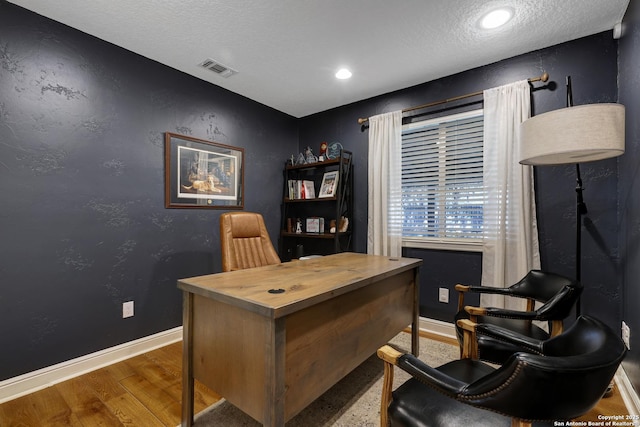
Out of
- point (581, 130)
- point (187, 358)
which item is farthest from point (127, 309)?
point (581, 130)

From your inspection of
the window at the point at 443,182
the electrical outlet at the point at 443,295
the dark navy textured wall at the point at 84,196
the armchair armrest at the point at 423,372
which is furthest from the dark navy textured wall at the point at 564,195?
the dark navy textured wall at the point at 84,196

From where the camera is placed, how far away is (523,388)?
2.34 feet

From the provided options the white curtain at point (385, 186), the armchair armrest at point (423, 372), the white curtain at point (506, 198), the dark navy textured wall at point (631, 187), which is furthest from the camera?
the white curtain at point (385, 186)

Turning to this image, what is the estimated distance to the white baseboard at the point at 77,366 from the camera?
71.7 inches

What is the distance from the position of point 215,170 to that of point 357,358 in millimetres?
2331

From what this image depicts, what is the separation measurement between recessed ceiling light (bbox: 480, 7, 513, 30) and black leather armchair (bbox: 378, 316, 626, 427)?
1.98 m

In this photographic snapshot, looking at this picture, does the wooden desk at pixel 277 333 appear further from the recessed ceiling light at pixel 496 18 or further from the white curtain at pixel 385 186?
the recessed ceiling light at pixel 496 18

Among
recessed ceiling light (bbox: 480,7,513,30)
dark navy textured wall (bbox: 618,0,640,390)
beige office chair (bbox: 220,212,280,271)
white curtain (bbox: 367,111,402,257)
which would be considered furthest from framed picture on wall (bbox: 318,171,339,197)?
dark navy textured wall (bbox: 618,0,640,390)

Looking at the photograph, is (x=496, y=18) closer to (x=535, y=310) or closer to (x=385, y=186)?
(x=385, y=186)

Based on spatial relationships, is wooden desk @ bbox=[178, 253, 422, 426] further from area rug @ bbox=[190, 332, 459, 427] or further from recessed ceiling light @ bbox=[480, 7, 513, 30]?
recessed ceiling light @ bbox=[480, 7, 513, 30]

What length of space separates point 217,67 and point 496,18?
7.55ft

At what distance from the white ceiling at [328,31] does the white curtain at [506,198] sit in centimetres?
43

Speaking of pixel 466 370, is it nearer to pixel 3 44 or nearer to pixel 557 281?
pixel 557 281

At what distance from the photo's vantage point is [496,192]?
8.14 feet
